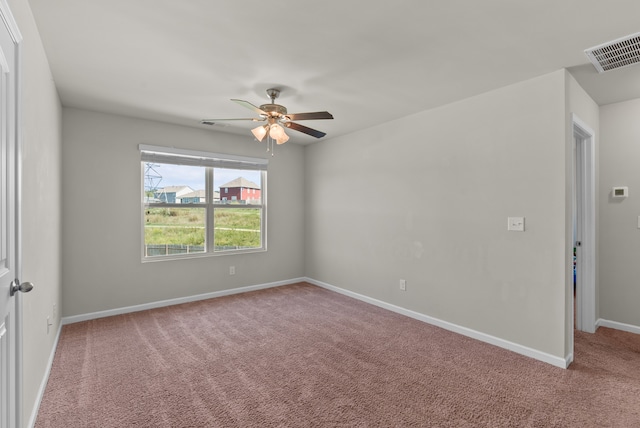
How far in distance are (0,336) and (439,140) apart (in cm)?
373

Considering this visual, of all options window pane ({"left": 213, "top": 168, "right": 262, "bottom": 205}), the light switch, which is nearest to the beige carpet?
the light switch

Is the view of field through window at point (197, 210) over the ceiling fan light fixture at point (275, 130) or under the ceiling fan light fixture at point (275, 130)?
under

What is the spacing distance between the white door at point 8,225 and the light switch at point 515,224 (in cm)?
348

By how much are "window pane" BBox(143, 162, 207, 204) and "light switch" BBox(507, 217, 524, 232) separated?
3.87 meters

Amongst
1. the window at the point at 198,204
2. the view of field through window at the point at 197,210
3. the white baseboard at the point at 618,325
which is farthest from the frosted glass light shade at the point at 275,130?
the white baseboard at the point at 618,325

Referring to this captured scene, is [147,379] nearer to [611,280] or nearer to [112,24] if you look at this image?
[112,24]

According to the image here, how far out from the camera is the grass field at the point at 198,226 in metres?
4.30

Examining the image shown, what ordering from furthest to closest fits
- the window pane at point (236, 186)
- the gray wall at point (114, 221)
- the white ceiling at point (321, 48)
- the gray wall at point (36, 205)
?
the window pane at point (236, 186) < the gray wall at point (114, 221) < the white ceiling at point (321, 48) < the gray wall at point (36, 205)

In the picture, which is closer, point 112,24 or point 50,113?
point 112,24

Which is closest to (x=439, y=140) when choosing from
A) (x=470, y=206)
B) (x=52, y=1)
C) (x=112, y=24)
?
(x=470, y=206)

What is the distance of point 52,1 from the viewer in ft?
6.03

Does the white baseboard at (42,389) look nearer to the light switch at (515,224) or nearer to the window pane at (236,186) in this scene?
the window pane at (236,186)

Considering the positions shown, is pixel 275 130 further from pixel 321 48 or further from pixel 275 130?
pixel 321 48

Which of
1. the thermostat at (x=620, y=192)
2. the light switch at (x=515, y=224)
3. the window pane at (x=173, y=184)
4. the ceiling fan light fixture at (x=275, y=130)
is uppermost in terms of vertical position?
the ceiling fan light fixture at (x=275, y=130)
